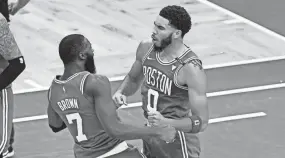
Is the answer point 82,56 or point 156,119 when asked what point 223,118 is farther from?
point 82,56

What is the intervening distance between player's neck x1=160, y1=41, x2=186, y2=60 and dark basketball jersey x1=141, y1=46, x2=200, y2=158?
6cm

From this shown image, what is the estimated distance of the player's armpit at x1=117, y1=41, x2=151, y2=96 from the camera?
362 inches

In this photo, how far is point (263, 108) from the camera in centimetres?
1339

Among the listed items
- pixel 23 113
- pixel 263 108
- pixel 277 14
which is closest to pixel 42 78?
pixel 23 113

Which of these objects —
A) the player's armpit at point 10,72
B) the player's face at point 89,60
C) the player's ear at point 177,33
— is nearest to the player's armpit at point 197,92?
the player's ear at point 177,33

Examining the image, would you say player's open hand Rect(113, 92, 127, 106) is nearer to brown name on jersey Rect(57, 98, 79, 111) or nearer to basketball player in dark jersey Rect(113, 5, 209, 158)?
basketball player in dark jersey Rect(113, 5, 209, 158)

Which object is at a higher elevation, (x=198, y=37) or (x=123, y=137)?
(x=123, y=137)

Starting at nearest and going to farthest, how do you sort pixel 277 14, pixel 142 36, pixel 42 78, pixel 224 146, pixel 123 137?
pixel 123 137
pixel 224 146
pixel 42 78
pixel 142 36
pixel 277 14

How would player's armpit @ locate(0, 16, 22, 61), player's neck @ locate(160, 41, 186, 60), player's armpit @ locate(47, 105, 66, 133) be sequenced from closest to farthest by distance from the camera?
player's armpit @ locate(47, 105, 66, 133), player's neck @ locate(160, 41, 186, 60), player's armpit @ locate(0, 16, 22, 61)

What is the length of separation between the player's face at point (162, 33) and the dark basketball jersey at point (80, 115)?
0.99 m

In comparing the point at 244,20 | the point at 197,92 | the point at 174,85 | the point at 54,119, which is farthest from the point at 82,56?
the point at 244,20

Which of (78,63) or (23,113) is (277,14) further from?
(78,63)

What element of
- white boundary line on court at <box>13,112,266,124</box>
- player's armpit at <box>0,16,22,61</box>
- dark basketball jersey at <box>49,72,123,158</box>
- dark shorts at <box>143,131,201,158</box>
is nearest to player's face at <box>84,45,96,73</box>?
dark basketball jersey at <box>49,72,123,158</box>

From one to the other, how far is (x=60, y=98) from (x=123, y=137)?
2.43 feet
